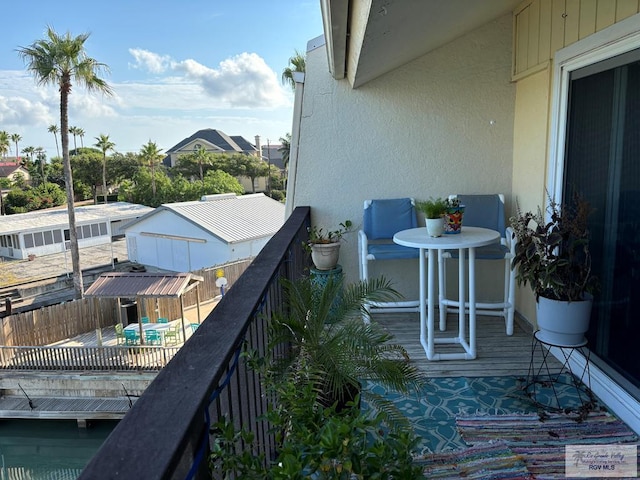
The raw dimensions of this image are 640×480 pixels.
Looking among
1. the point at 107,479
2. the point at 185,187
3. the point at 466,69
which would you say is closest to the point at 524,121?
the point at 466,69

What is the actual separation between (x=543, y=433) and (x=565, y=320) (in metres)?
0.53

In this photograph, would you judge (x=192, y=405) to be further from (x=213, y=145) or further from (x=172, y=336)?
(x=213, y=145)

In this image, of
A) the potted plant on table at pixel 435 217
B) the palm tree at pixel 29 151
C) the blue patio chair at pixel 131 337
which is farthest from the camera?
the palm tree at pixel 29 151

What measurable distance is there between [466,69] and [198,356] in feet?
11.2

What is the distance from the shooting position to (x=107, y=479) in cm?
61

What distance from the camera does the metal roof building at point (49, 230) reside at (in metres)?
19.9

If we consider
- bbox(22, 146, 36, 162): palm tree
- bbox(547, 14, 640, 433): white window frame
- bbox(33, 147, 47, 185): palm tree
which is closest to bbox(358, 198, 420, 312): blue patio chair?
bbox(547, 14, 640, 433): white window frame

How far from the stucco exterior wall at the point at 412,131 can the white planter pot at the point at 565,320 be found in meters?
1.68

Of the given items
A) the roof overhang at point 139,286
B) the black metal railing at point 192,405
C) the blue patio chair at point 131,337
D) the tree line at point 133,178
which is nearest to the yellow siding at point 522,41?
the black metal railing at point 192,405

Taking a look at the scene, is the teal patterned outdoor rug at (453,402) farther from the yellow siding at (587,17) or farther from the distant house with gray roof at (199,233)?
the distant house with gray roof at (199,233)

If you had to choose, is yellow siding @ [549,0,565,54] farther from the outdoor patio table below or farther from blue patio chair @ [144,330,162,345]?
the outdoor patio table below

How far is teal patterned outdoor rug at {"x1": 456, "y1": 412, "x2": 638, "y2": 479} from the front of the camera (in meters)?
1.89

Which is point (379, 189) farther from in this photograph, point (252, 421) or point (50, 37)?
point (50, 37)

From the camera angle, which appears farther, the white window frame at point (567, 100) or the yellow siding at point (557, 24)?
the yellow siding at point (557, 24)
